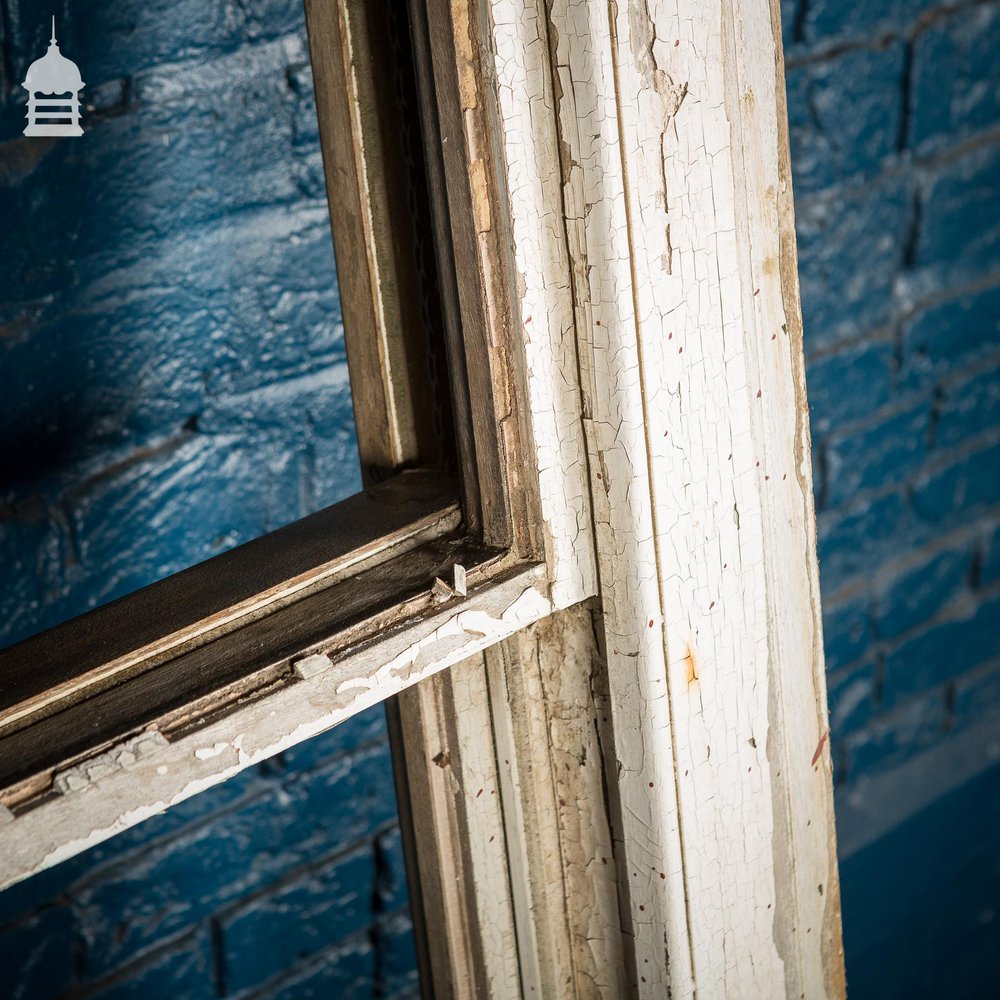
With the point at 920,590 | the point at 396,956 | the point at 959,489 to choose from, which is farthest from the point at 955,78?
the point at 396,956

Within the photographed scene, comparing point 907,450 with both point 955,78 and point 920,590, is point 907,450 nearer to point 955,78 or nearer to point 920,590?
point 920,590

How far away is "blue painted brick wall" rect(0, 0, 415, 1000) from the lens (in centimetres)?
86

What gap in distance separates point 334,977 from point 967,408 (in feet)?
3.38

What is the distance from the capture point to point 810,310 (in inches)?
53.7

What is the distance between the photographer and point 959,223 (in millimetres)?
1479

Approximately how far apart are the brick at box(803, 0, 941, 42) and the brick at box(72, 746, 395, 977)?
34.1 inches

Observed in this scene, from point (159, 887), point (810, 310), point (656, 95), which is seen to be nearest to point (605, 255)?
point (656, 95)

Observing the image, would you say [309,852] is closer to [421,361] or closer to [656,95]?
[421,361]

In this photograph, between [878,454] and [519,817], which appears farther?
[878,454]

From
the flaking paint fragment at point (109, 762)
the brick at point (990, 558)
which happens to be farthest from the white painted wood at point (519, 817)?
the brick at point (990, 558)

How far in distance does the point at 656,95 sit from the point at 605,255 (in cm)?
6

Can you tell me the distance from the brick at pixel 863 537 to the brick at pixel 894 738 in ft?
0.72

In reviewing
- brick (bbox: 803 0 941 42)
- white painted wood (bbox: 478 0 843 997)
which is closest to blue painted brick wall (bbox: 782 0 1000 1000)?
brick (bbox: 803 0 941 42)

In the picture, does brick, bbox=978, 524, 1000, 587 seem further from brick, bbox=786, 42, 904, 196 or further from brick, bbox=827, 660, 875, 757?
brick, bbox=786, 42, 904, 196
